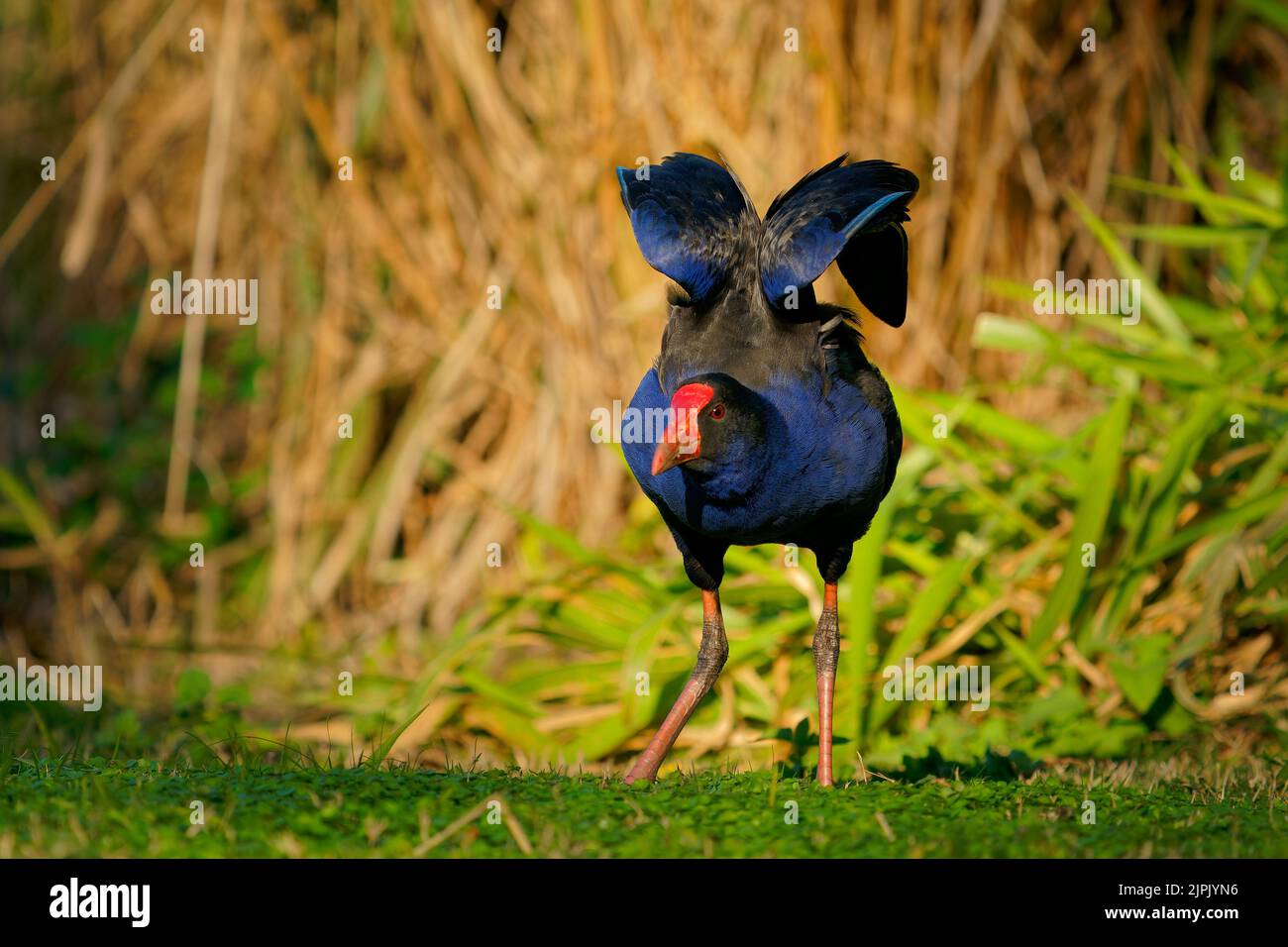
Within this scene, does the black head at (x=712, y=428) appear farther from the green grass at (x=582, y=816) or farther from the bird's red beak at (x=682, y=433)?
the green grass at (x=582, y=816)

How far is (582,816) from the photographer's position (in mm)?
2805

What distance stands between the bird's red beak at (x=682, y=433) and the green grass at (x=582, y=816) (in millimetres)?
718

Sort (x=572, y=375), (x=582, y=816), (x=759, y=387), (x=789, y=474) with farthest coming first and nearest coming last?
1. (x=572, y=375)
2. (x=759, y=387)
3. (x=789, y=474)
4. (x=582, y=816)

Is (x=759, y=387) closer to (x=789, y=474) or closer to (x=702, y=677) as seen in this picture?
(x=789, y=474)

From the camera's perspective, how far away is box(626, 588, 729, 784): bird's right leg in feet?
11.3

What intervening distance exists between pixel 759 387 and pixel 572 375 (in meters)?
2.80

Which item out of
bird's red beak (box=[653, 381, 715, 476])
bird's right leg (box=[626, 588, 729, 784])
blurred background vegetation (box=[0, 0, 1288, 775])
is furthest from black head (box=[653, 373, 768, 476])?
blurred background vegetation (box=[0, 0, 1288, 775])

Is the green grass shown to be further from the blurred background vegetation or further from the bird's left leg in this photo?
the blurred background vegetation

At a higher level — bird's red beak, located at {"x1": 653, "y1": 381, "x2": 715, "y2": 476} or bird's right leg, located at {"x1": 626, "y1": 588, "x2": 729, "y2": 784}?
bird's red beak, located at {"x1": 653, "y1": 381, "x2": 715, "y2": 476}

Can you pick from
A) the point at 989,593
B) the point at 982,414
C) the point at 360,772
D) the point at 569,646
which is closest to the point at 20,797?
the point at 360,772

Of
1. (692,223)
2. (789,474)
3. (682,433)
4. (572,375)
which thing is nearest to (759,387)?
(789,474)

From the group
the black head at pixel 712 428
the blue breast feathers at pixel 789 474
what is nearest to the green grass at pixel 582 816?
the blue breast feathers at pixel 789 474

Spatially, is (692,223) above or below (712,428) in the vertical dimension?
above

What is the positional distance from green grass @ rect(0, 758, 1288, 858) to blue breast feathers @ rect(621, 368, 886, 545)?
60cm
